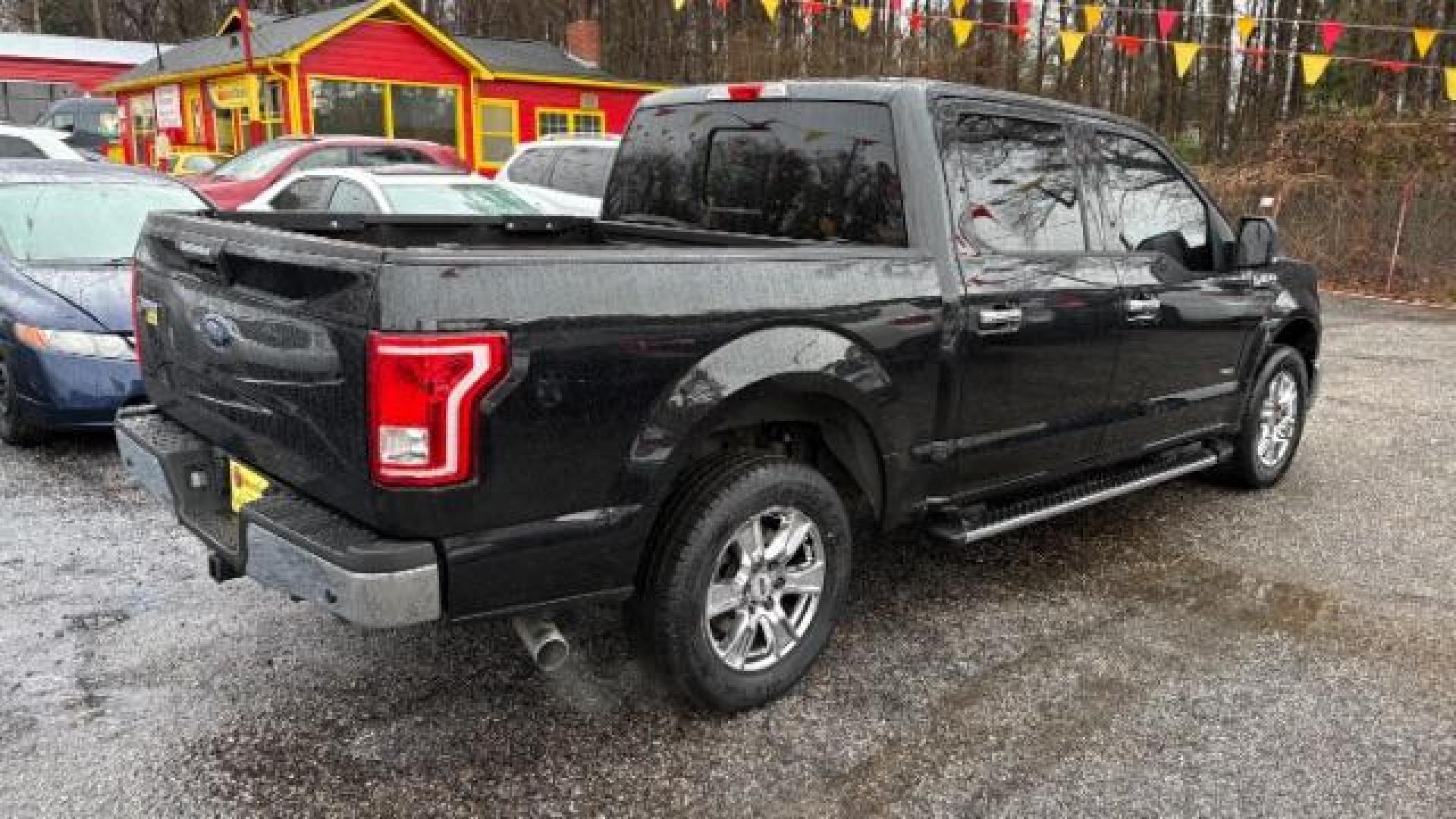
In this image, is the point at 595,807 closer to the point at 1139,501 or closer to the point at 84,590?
the point at 84,590

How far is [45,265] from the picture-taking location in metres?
5.91

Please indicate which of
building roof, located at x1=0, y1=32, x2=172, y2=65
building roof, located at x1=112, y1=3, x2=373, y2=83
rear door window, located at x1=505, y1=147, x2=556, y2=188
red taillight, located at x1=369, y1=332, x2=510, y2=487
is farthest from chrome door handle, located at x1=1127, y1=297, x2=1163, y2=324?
building roof, located at x1=0, y1=32, x2=172, y2=65

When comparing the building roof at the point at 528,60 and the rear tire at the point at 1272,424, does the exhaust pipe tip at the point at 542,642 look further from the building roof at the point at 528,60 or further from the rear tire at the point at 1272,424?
the building roof at the point at 528,60

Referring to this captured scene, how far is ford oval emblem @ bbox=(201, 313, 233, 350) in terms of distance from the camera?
2.97m

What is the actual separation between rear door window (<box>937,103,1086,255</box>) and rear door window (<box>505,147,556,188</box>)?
8.27 m

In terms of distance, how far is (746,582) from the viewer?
3.21 meters

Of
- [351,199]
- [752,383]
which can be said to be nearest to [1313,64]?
[351,199]

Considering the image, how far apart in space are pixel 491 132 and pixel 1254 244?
866 inches

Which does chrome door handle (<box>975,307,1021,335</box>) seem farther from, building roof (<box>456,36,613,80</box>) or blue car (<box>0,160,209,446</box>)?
building roof (<box>456,36,613,80</box>)

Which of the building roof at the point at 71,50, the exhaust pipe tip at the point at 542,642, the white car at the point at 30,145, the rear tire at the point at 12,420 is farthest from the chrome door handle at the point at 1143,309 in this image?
the building roof at the point at 71,50

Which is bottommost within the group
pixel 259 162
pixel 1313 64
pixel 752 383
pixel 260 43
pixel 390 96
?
pixel 752 383

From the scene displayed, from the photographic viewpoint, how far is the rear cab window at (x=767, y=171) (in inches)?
142

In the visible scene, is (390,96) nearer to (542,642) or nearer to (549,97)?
(549,97)

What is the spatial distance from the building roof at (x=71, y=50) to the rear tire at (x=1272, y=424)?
41.7 meters
